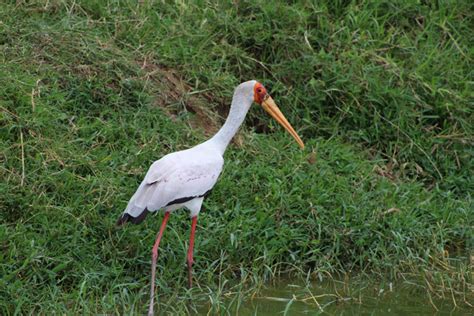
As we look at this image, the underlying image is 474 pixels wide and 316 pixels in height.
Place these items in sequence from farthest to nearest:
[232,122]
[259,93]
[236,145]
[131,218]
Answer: [236,145] → [259,93] → [232,122] → [131,218]

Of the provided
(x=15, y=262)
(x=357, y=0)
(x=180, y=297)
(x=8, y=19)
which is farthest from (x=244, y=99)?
(x=357, y=0)

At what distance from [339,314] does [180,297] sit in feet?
3.00

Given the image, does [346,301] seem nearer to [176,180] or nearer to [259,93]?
[176,180]

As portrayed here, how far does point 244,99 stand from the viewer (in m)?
6.54

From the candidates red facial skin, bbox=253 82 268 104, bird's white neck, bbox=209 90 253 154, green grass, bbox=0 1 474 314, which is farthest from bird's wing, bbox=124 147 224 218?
red facial skin, bbox=253 82 268 104

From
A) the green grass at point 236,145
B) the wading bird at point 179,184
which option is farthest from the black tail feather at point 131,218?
the green grass at point 236,145

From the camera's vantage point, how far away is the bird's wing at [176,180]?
19.5 ft

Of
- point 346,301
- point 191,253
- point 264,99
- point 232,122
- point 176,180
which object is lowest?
point 346,301

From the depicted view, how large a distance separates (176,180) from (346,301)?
1249mm

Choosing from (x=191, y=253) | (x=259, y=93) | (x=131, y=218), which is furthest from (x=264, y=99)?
(x=131, y=218)

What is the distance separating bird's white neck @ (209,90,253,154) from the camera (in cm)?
636

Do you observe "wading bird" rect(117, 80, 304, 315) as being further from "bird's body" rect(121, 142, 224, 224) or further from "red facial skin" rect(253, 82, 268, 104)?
"red facial skin" rect(253, 82, 268, 104)

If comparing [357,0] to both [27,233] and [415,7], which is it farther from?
[27,233]

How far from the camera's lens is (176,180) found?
6004 mm
